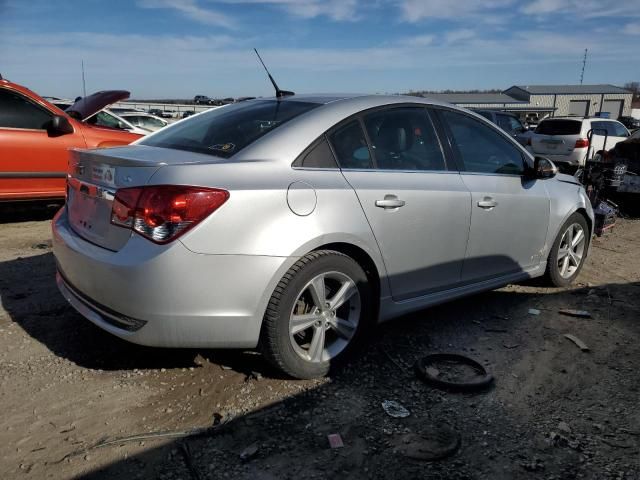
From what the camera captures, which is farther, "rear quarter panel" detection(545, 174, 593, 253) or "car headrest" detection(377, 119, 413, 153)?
"rear quarter panel" detection(545, 174, 593, 253)

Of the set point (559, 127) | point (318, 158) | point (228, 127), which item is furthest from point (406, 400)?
point (559, 127)

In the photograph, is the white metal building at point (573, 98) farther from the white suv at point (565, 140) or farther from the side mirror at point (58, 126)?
the side mirror at point (58, 126)

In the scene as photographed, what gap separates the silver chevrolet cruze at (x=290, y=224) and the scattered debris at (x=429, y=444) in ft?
2.25

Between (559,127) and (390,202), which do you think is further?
(559,127)

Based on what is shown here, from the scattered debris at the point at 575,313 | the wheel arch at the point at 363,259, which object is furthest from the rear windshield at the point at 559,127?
the wheel arch at the point at 363,259

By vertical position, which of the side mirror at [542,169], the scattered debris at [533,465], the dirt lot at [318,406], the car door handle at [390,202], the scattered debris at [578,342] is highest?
the side mirror at [542,169]

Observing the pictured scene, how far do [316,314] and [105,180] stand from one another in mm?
1327

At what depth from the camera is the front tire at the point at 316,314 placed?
2828 millimetres

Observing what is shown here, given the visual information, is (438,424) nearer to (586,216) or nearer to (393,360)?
(393,360)

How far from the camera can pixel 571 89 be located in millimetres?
69375

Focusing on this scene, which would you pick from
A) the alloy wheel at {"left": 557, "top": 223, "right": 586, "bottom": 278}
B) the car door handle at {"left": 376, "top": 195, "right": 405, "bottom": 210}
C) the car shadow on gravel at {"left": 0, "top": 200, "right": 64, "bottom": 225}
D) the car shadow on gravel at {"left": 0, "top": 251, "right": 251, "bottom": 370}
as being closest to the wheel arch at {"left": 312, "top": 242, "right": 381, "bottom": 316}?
the car door handle at {"left": 376, "top": 195, "right": 405, "bottom": 210}

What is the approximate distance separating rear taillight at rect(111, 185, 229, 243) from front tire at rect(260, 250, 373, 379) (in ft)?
1.79

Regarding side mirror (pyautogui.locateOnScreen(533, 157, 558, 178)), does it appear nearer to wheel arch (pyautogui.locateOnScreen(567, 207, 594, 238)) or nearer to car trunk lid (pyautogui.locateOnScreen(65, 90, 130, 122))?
wheel arch (pyautogui.locateOnScreen(567, 207, 594, 238))

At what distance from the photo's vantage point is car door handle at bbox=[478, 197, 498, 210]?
3785 millimetres
